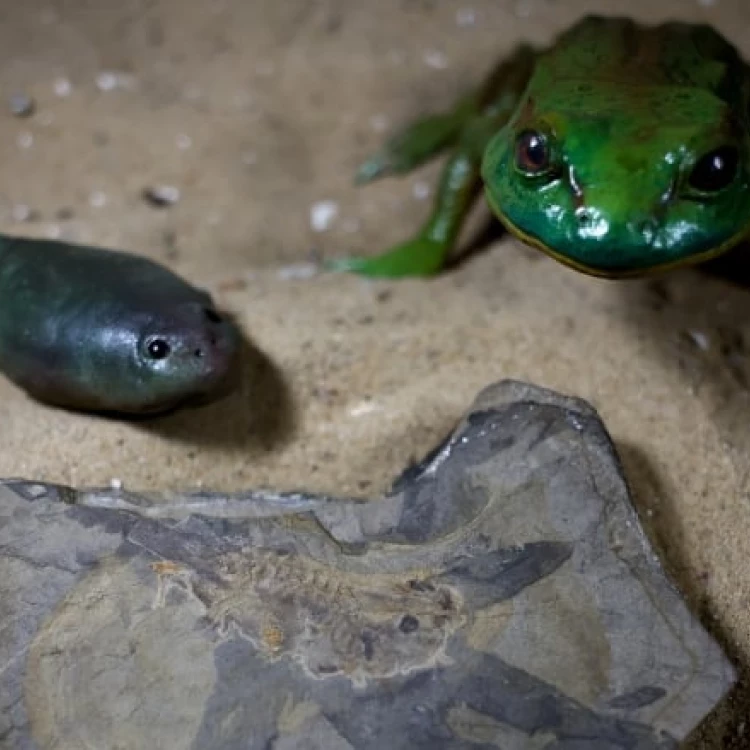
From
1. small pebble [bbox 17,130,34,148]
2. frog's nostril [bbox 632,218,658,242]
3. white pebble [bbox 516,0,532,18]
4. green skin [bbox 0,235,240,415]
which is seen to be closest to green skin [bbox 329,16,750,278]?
frog's nostril [bbox 632,218,658,242]

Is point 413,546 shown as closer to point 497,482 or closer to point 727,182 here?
point 497,482

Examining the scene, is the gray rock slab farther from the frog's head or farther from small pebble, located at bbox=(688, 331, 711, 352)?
small pebble, located at bbox=(688, 331, 711, 352)

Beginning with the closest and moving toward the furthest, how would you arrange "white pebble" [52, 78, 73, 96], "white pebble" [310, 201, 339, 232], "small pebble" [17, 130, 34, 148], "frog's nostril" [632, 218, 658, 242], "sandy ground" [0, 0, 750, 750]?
"frog's nostril" [632, 218, 658, 242] < "sandy ground" [0, 0, 750, 750] < "white pebble" [310, 201, 339, 232] < "small pebble" [17, 130, 34, 148] < "white pebble" [52, 78, 73, 96]

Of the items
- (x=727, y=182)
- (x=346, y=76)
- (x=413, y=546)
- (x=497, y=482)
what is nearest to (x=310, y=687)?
(x=413, y=546)

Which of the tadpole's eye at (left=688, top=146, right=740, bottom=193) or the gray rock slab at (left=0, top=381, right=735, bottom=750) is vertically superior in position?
the tadpole's eye at (left=688, top=146, right=740, bottom=193)

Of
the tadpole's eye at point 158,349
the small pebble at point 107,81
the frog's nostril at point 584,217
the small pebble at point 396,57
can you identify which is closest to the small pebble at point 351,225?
the small pebble at point 396,57
